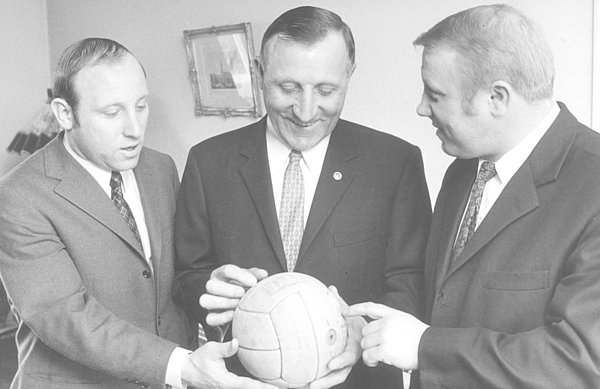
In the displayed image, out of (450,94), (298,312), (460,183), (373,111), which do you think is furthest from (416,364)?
(373,111)

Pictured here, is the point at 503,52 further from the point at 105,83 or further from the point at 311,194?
the point at 105,83

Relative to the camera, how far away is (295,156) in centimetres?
242

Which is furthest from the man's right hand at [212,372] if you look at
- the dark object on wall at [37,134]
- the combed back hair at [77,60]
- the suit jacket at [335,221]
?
the dark object on wall at [37,134]

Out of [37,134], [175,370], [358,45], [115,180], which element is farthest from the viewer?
[37,134]

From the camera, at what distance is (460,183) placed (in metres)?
2.17

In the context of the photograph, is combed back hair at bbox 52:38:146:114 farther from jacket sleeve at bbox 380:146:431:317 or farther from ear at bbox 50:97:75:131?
jacket sleeve at bbox 380:146:431:317

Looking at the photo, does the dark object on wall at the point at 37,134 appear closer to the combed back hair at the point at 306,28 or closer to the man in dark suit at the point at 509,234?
the combed back hair at the point at 306,28

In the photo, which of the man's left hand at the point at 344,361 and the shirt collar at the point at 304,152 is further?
the shirt collar at the point at 304,152

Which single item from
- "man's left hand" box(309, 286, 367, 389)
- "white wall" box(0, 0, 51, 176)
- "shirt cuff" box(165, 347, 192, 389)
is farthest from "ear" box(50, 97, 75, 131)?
"white wall" box(0, 0, 51, 176)

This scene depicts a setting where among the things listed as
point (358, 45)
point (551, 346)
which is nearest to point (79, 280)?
point (551, 346)

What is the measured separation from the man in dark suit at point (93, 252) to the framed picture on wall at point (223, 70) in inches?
92.6

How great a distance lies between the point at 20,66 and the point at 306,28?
13.6 ft

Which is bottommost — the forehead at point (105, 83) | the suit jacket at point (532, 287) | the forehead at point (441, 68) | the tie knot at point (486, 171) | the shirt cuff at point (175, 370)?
the shirt cuff at point (175, 370)

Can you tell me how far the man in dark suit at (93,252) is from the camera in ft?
7.02
